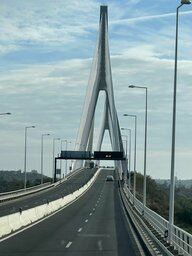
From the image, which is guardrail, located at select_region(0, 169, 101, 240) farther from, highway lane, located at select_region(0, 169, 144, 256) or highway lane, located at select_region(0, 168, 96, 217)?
highway lane, located at select_region(0, 168, 96, 217)

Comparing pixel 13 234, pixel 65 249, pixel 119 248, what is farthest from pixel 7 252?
pixel 13 234

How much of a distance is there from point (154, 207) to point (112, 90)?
124 feet

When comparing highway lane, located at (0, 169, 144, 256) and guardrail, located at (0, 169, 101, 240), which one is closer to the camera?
highway lane, located at (0, 169, 144, 256)

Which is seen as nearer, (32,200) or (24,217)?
(24,217)

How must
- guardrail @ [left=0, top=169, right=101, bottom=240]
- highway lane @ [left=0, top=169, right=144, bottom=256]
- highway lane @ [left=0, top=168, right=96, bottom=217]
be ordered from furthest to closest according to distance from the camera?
highway lane @ [left=0, top=168, right=96, bottom=217] < guardrail @ [left=0, top=169, right=101, bottom=240] < highway lane @ [left=0, top=169, right=144, bottom=256]

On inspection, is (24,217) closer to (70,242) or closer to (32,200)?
(70,242)

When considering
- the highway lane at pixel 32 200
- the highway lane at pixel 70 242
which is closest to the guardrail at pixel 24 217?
the highway lane at pixel 70 242

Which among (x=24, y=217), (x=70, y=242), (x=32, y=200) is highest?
(x=70, y=242)

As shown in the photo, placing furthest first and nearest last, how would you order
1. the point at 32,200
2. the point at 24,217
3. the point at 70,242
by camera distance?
the point at 32,200, the point at 24,217, the point at 70,242

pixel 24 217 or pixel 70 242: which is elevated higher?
pixel 70 242

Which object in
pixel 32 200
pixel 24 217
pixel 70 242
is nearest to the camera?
pixel 70 242

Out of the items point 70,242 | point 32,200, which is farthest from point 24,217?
point 32,200

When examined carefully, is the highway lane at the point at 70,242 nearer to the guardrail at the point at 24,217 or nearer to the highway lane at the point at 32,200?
the guardrail at the point at 24,217

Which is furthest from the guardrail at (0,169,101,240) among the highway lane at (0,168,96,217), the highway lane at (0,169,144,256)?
the highway lane at (0,168,96,217)
